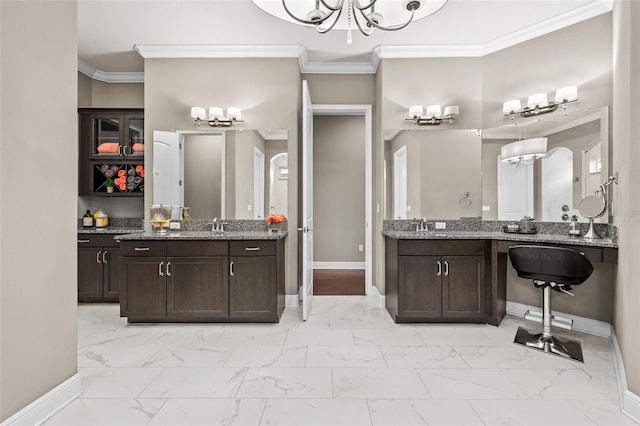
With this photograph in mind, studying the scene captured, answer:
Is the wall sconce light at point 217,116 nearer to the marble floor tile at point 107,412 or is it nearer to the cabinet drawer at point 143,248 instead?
the cabinet drawer at point 143,248

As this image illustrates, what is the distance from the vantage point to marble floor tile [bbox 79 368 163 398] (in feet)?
6.82

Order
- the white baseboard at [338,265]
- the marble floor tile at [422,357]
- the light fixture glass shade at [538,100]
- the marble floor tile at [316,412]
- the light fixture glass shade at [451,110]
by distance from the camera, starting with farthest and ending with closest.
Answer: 1. the white baseboard at [338,265]
2. the light fixture glass shade at [451,110]
3. the light fixture glass shade at [538,100]
4. the marble floor tile at [422,357]
5. the marble floor tile at [316,412]

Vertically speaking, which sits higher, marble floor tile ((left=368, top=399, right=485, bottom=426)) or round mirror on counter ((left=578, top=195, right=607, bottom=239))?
round mirror on counter ((left=578, top=195, right=607, bottom=239))

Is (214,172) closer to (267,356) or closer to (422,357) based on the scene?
(267,356)

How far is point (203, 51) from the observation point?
385 cm

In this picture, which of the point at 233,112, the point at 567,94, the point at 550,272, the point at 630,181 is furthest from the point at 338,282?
the point at 630,181

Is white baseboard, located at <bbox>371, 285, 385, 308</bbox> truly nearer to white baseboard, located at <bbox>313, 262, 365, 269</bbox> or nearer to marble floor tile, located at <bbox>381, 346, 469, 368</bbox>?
marble floor tile, located at <bbox>381, 346, 469, 368</bbox>

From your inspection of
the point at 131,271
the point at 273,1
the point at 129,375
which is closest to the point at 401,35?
the point at 273,1

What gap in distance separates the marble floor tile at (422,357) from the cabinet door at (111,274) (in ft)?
10.3

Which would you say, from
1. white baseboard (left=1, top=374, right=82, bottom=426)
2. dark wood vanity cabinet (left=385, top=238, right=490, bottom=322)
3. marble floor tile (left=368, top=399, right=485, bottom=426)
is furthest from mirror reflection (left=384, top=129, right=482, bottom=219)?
white baseboard (left=1, top=374, right=82, bottom=426)

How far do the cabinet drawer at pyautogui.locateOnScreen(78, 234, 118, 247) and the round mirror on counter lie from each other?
15.4 ft

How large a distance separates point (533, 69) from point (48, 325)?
14.6 ft

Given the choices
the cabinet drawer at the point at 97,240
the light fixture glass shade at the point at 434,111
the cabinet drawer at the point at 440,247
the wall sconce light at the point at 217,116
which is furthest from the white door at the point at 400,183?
the cabinet drawer at the point at 97,240

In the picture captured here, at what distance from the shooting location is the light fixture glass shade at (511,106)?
3532mm
